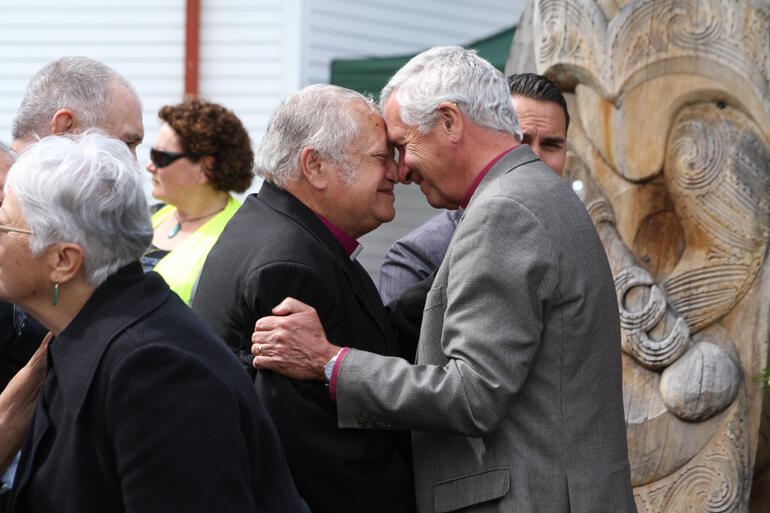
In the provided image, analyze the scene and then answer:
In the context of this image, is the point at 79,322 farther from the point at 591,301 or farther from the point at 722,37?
the point at 722,37

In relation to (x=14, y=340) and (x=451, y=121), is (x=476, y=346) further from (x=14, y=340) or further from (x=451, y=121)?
(x=14, y=340)

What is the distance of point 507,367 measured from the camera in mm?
2223

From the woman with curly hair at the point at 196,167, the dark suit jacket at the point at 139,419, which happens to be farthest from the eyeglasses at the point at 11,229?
the woman with curly hair at the point at 196,167

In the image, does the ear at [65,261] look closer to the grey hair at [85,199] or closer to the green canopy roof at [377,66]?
the grey hair at [85,199]

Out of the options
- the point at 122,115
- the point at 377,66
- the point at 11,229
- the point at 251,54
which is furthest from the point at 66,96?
the point at 251,54

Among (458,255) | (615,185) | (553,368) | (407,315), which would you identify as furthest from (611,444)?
(615,185)

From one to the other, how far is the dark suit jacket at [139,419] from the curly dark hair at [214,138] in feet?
9.08

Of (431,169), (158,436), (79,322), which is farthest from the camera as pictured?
(431,169)

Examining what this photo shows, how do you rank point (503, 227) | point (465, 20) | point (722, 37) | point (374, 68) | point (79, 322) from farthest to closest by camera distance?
1. point (465, 20)
2. point (374, 68)
3. point (722, 37)
4. point (503, 227)
5. point (79, 322)

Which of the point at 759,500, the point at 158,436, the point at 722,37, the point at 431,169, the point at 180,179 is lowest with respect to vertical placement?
the point at 759,500

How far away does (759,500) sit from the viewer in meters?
3.66

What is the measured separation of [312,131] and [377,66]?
5.46m

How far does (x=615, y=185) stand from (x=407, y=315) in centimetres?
115

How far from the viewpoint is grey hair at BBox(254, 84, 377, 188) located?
8.47ft
